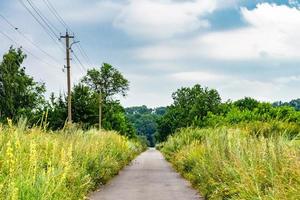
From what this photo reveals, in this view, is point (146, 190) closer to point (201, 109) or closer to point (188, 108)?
point (201, 109)

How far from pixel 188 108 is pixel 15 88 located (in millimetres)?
57827

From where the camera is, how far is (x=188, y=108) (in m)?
119

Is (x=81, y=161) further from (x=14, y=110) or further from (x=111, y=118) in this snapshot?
(x=111, y=118)

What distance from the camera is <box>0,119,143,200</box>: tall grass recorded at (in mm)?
8539

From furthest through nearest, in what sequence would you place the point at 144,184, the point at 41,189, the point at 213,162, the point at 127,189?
1. the point at 144,184
2. the point at 127,189
3. the point at 213,162
4. the point at 41,189

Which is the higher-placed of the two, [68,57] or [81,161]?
[68,57]

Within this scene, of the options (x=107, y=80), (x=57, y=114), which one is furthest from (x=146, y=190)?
(x=107, y=80)

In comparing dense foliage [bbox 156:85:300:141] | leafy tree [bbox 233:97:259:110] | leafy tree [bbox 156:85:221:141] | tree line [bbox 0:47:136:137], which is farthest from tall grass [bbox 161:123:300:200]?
leafy tree [bbox 233:97:259:110]

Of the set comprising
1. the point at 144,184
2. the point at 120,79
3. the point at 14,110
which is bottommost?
the point at 144,184

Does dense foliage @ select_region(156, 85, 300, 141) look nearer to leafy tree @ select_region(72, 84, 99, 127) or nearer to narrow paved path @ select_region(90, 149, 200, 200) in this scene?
leafy tree @ select_region(72, 84, 99, 127)

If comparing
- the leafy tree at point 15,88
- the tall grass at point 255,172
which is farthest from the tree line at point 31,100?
the tall grass at point 255,172

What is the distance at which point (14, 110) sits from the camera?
65.5 meters

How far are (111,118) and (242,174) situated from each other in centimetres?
8435

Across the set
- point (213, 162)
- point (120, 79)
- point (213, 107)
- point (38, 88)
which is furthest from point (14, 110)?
point (213, 162)
